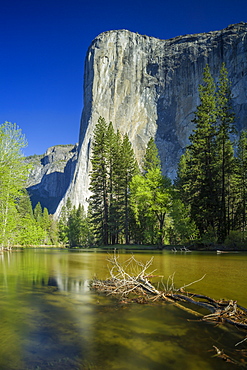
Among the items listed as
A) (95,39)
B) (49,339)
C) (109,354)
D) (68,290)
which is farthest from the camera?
(95,39)

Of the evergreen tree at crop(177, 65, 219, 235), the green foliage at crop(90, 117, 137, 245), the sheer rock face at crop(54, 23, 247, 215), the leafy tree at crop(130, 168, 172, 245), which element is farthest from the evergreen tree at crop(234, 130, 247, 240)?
the sheer rock face at crop(54, 23, 247, 215)

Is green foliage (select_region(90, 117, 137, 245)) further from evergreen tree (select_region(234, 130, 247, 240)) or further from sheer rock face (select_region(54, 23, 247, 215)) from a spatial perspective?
sheer rock face (select_region(54, 23, 247, 215))

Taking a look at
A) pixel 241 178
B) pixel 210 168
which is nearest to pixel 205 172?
pixel 210 168

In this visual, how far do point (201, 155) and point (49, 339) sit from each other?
84.5ft

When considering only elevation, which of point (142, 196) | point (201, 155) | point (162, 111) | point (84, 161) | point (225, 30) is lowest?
point (142, 196)

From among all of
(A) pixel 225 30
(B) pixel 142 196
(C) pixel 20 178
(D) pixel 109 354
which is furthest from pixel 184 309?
(A) pixel 225 30

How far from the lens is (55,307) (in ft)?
18.3

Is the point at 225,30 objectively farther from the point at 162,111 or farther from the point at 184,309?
the point at 184,309

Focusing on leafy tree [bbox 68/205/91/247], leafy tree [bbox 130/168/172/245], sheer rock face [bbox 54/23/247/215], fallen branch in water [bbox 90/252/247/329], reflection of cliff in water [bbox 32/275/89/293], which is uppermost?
sheer rock face [bbox 54/23/247/215]

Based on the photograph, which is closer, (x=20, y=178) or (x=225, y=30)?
(x=20, y=178)

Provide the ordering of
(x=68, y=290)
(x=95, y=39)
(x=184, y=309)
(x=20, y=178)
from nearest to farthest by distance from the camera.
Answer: (x=184, y=309), (x=68, y=290), (x=20, y=178), (x=95, y=39)

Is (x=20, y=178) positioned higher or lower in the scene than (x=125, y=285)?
higher

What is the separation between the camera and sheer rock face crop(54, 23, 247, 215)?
306 feet

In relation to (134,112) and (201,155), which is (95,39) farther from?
(201,155)
